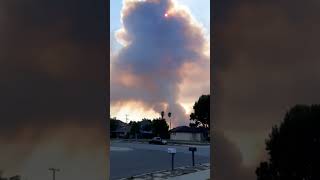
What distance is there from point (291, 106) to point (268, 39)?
0.57 metres

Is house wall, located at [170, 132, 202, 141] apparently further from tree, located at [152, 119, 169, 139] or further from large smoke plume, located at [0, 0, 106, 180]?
large smoke plume, located at [0, 0, 106, 180]

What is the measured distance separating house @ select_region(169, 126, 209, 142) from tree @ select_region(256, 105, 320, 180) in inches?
931

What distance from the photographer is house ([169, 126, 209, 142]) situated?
28.2m

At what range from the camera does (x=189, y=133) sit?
29.5 metres

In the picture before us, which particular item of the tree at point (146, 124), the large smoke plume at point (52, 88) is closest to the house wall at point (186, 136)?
the tree at point (146, 124)

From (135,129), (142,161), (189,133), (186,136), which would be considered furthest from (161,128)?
(142,161)

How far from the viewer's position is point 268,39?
3732mm

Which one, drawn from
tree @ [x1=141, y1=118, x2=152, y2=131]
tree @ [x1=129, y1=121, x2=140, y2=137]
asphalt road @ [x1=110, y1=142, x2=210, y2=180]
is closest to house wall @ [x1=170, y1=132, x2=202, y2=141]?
tree @ [x1=129, y1=121, x2=140, y2=137]

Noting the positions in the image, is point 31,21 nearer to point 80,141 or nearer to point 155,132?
point 80,141

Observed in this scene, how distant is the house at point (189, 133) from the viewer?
28234mm

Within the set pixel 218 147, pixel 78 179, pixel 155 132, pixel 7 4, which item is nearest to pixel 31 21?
pixel 7 4

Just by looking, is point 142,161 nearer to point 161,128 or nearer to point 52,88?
point 52,88

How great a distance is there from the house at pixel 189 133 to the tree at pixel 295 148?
77.6 feet

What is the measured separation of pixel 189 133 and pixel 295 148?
25997mm
